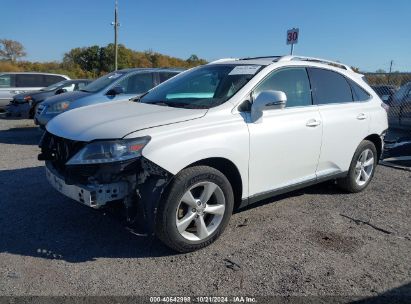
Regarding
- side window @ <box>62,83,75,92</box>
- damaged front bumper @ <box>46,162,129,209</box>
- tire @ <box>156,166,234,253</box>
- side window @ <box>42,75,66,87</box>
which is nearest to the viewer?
damaged front bumper @ <box>46,162,129,209</box>

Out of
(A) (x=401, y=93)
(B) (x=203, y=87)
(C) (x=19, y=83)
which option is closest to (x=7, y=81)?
(C) (x=19, y=83)

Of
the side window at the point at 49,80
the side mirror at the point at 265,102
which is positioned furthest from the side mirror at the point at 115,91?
the side window at the point at 49,80

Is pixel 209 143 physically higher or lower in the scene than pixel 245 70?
lower

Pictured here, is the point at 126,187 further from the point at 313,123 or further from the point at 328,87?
the point at 328,87

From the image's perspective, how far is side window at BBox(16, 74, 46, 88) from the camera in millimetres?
15516

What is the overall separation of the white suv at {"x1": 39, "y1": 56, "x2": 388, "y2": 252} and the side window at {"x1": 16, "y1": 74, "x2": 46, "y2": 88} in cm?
1263

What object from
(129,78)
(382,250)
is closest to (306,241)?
(382,250)

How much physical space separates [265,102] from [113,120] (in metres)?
1.42

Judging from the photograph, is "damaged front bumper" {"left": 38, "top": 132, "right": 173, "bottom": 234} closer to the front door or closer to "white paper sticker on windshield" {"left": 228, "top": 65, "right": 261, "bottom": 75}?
the front door

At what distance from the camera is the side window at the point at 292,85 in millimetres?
4227

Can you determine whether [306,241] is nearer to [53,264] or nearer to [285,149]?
[285,149]

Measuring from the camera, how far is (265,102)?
3.77 metres

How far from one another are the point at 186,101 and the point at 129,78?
509 cm

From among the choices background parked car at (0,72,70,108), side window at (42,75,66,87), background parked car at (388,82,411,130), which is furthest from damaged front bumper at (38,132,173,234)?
side window at (42,75,66,87)
